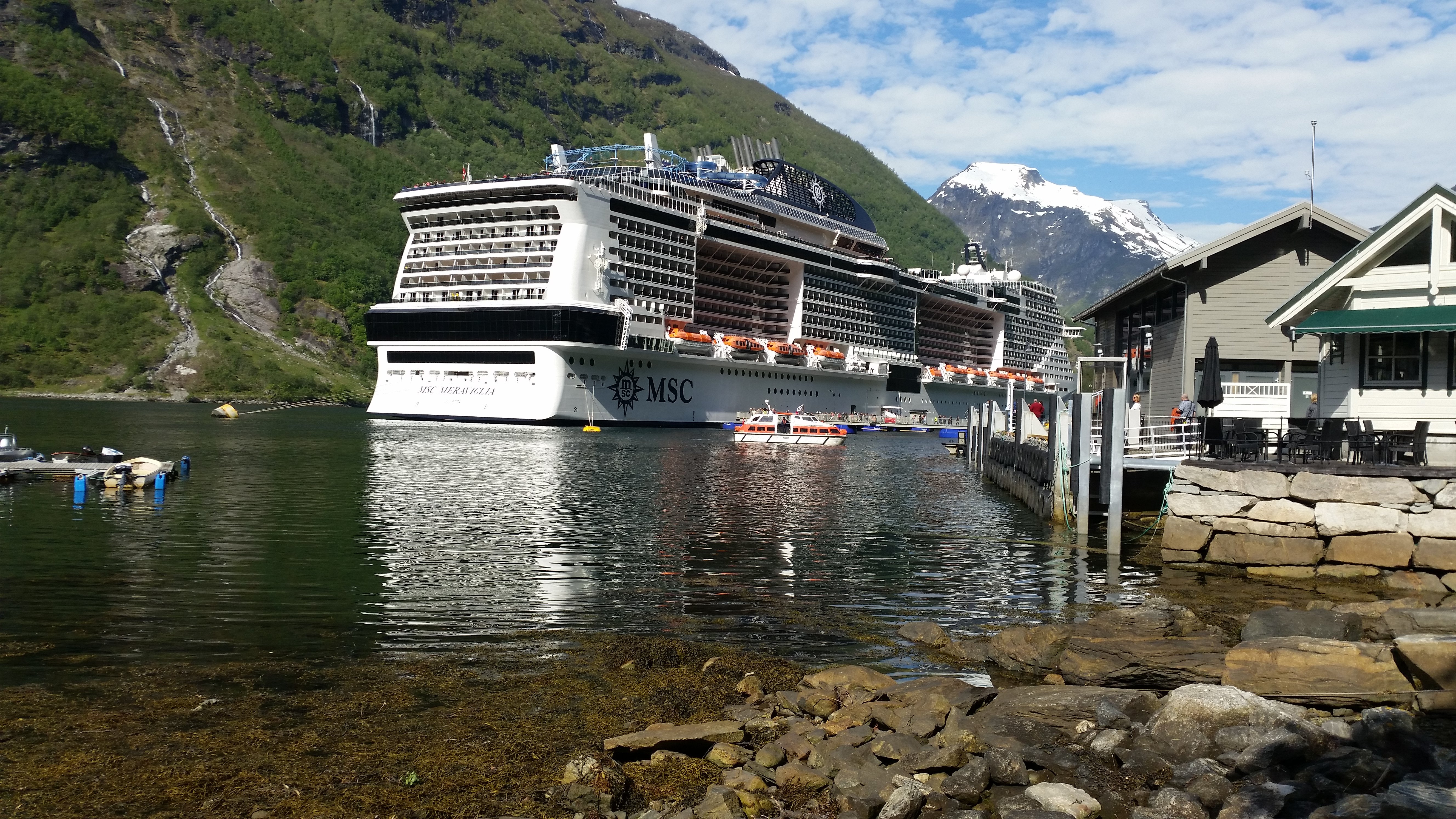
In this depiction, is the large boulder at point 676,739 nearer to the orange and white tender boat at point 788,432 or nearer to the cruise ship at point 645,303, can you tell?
the orange and white tender boat at point 788,432

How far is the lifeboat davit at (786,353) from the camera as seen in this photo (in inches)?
3467

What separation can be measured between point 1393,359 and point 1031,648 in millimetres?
12002

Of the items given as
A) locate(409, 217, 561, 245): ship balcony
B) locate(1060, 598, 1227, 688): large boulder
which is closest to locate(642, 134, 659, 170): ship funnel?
locate(409, 217, 561, 245): ship balcony

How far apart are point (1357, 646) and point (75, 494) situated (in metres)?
24.1

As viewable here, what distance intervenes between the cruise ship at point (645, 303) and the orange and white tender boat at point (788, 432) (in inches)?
314

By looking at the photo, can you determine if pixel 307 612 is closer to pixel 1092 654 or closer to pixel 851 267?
pixel 1092 654

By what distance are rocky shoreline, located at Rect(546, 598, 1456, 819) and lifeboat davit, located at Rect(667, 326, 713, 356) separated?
2707 inches

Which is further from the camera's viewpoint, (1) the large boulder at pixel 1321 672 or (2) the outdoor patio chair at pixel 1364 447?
(2) the outdoor patio chair at pixel 1364 447

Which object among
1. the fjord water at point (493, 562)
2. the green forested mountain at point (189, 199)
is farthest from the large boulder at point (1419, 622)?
the green forested mountain at point (189, 199)

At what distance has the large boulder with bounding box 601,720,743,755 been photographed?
7.37 metres

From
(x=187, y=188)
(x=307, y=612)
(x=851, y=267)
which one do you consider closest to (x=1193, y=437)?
(x=307, y=612)

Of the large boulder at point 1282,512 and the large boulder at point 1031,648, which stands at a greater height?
the large boulder at point 1282,512

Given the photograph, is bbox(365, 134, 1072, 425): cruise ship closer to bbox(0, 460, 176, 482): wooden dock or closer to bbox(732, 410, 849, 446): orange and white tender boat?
bbox(732, 410, 849, 446): orange and white tender boat

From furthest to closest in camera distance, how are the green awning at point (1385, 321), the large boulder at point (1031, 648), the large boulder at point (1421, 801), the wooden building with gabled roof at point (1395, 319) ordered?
the wooden building with gabled roof at point (1395, 319), the green awning at point (1385, 321), the large boulder at point (1031, 648), the large boulder at point (1421, 801)
